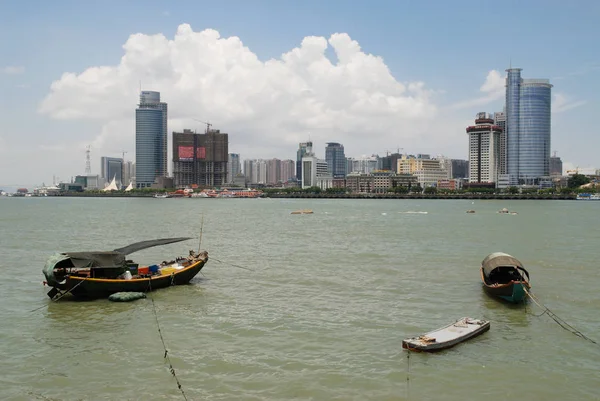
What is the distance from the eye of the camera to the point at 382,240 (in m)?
50.6

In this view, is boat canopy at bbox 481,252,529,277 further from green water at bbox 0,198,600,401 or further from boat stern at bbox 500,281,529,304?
boat stern at bbox 500,281,529,304

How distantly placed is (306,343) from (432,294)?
968 centimetres

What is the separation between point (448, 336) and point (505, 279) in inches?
365

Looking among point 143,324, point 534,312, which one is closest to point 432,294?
point 534,312

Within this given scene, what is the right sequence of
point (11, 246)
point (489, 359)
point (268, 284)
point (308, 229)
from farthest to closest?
point (308, 229) < point (11, 246) < point (268, 284) < point (489, 359)

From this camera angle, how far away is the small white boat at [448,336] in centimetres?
1653

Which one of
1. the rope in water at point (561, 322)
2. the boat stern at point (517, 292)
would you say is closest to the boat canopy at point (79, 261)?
the boat stern at point (517, 292)

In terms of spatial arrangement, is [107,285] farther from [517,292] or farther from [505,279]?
[505,279]

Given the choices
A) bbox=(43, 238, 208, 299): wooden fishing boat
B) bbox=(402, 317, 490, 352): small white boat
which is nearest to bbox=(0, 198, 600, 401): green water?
bbox=(402, 317, 490, 352): small white boat

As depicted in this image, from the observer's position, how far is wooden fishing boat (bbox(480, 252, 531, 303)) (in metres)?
22.7

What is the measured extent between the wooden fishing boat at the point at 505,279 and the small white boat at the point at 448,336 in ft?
14.1

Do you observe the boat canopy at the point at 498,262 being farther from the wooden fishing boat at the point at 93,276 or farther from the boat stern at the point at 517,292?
the wooden fishing boat at the point at 93,276

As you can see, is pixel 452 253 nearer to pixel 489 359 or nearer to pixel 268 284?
pixel 268 284

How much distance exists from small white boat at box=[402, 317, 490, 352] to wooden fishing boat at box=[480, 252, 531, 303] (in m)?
4.31
